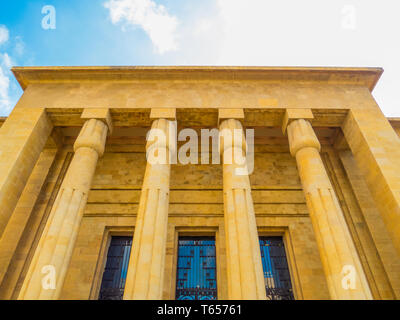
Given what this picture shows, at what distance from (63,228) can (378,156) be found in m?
9.39

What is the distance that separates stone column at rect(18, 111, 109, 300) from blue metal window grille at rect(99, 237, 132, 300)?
3.19m

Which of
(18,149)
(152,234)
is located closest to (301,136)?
(152,234)

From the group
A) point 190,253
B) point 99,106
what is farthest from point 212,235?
point 99,106

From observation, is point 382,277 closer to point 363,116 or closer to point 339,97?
point 363,116

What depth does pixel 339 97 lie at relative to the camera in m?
11.0

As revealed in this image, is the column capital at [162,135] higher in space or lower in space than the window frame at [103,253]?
higher

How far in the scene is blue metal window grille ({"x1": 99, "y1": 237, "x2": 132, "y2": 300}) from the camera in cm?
988

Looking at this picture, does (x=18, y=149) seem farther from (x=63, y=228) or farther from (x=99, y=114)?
(x=63, y=228)

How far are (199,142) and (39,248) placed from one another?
298 inches

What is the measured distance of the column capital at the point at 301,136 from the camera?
9.49m

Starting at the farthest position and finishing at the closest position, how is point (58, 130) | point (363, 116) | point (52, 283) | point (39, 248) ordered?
point (58, 130) < point (363, 116) < point (39, 248) < point (52, 283)

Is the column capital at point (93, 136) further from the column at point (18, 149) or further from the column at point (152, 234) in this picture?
the column at point (152, 234)

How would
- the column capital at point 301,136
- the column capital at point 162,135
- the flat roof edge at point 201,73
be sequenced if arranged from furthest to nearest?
the flat roof edge at point 201,73, the column capital at point 301,136, the column capital at point 162,135

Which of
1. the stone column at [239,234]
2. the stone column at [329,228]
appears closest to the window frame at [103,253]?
the stone column at [239,234]
